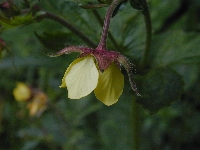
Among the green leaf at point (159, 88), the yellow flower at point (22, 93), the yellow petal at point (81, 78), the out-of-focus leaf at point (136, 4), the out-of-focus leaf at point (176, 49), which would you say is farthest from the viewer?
the yellow flower at point (22, 93)

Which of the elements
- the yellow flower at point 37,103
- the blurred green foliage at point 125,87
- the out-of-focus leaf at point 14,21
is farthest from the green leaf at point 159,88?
the yellow flower at point 37,103

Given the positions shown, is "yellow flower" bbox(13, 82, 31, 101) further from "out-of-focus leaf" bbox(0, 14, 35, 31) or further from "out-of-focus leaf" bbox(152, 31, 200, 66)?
"out-of-focus leaf" bbox(0, 14, 35, 31)

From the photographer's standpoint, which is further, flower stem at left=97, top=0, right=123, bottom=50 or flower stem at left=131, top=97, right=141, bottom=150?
flower stem at left=131, top=97, right=141, bottom=150

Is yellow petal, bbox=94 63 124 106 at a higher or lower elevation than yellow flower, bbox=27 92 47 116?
higher

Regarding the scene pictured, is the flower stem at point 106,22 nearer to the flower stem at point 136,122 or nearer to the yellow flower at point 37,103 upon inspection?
the flower stem at point 136,122

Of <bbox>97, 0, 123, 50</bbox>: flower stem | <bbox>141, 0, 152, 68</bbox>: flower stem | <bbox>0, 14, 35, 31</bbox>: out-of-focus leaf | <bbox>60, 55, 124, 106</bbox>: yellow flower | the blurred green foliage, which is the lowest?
the blurred green foliage

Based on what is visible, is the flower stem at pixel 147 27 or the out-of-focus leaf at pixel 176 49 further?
the out-of-focus leaf at pixel 176 49

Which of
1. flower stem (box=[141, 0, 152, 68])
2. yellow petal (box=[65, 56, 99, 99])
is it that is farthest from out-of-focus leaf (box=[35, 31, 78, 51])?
yellow petal (box=[65, 56, 99, 99])

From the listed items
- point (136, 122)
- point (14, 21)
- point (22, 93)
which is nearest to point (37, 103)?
point (22, 93)
